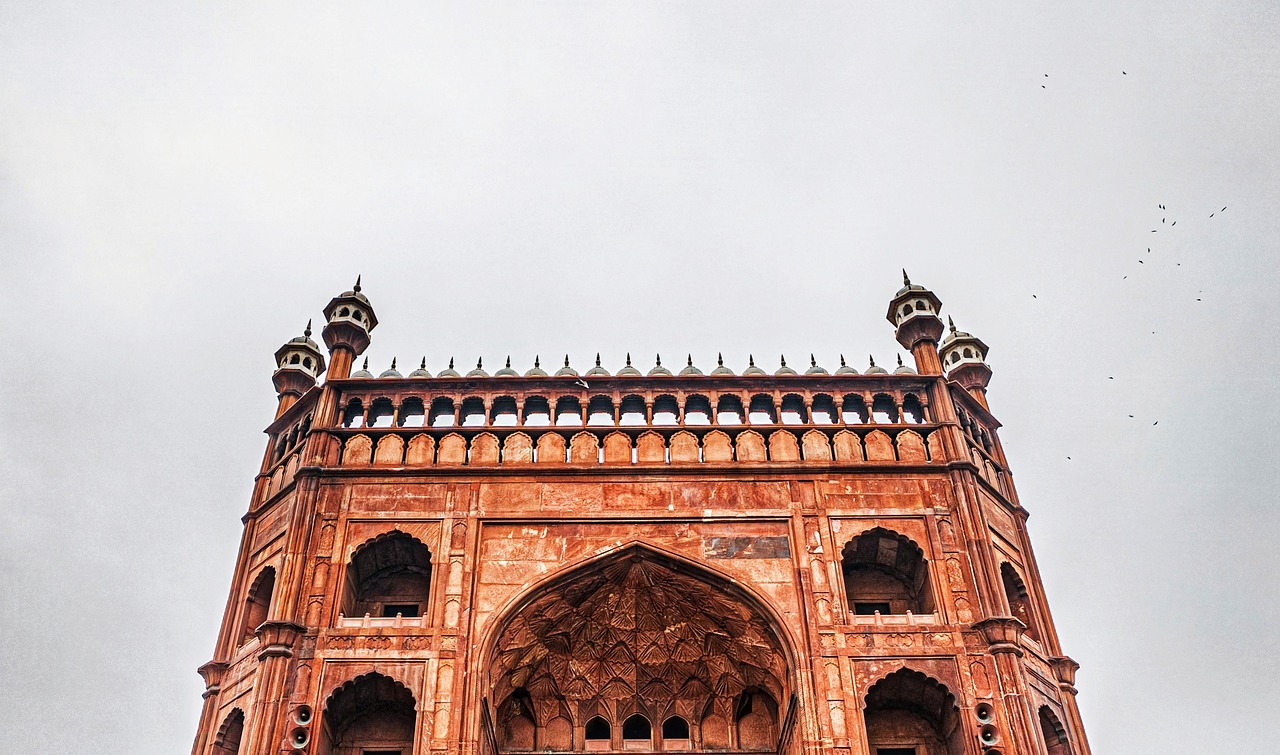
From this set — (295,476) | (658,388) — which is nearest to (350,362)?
(295,476)

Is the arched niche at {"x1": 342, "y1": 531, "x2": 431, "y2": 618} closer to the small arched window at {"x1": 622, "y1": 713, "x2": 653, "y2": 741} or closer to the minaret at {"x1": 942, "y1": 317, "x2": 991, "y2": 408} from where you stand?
the small arched window at {"x1": 622, "y1": 713, "x2": 653, "y2": 741}

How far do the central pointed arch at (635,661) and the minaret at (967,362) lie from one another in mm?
9232

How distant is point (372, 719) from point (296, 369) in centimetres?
964

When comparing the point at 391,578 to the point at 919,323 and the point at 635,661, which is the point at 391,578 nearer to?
the point at 635,661

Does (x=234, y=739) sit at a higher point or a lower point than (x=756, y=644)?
lower

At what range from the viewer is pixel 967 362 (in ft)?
93.8

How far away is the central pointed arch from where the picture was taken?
74.7 ft

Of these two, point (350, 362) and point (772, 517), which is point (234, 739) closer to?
point (350, 362)

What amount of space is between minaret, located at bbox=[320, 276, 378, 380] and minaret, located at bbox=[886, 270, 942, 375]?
41.6 ft

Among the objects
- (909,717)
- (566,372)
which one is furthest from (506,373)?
(909,717)

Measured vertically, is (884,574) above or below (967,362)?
below

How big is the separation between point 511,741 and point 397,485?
5.87 metres

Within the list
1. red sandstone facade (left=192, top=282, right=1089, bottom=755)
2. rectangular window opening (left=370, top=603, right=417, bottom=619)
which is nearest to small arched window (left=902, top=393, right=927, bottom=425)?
red sandstone facade (left=192, top=282, right=1089, bottom=755)

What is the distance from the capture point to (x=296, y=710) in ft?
67.2
